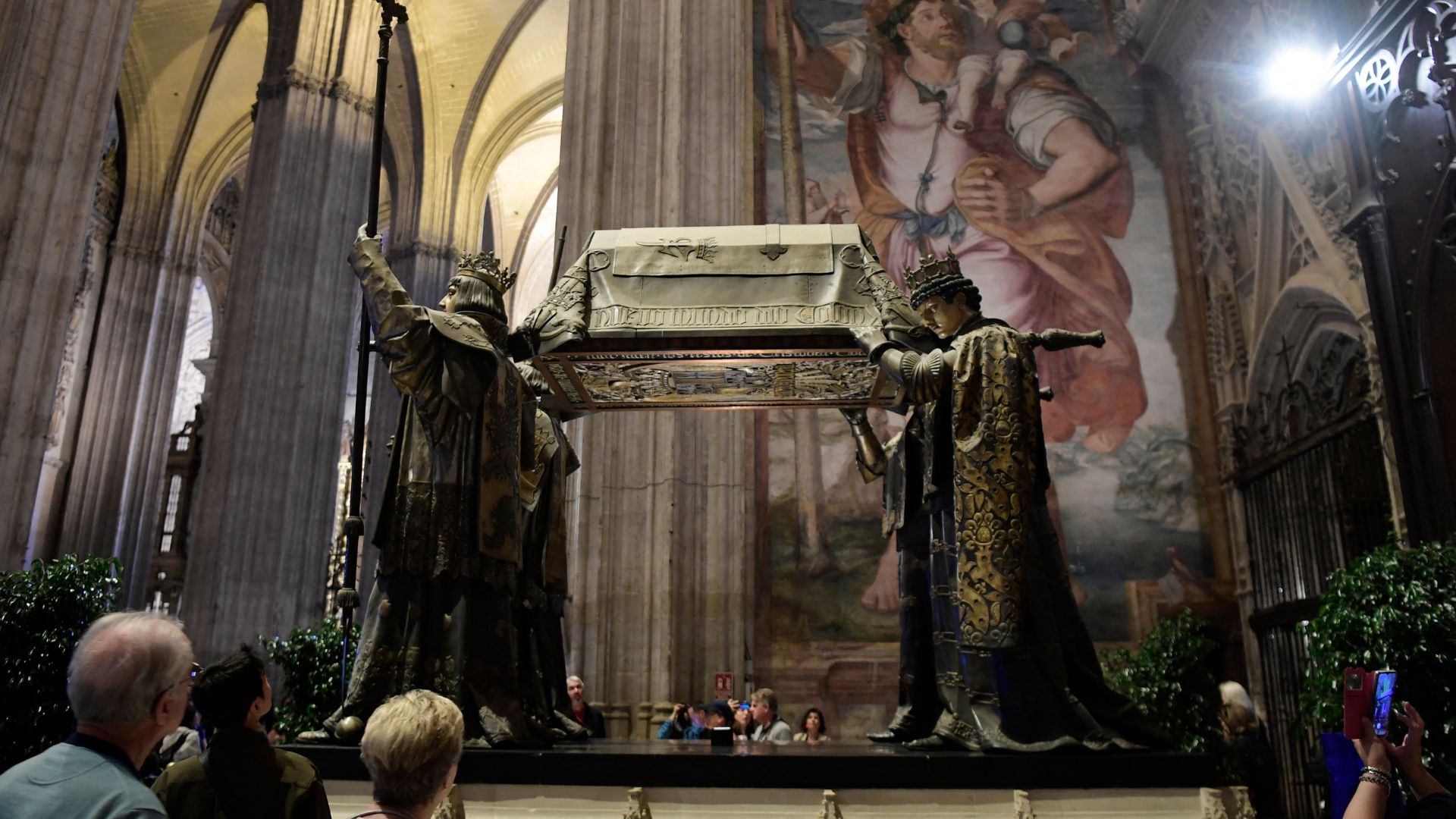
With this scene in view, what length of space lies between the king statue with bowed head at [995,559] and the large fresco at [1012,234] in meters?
5.63

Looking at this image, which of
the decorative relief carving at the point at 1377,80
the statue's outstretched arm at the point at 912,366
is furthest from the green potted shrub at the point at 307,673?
the decorative relief carving at the point at 1377,80

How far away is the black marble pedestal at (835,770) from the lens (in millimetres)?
3006

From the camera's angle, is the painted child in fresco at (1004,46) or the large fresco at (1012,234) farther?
the painted child in fresco at (1004,46)

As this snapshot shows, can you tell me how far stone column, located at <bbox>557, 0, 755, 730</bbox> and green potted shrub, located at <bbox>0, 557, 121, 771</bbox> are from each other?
305 cm

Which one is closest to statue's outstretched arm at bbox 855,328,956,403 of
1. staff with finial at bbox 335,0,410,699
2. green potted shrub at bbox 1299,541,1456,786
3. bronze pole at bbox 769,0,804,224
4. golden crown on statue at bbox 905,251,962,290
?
golden crown on statue at bbox 905,251,962,290

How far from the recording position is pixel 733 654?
7.68 m

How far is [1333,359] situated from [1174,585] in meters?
2.37

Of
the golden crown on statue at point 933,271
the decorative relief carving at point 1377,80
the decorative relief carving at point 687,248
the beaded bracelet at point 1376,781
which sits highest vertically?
the decorative relief carving at point 1377,80

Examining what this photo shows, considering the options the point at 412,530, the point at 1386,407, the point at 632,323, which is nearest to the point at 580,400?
the point at 632,323

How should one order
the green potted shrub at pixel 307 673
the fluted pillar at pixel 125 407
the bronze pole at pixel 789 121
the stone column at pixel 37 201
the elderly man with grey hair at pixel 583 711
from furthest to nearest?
the fluted pillar at pixel 125 407 → the bronze pole at pixel 789 121 → the green potted shrub at pixel 307 673 → the stone column at pixel 37 201 → the elderly man with grey hair at pixel 583 711

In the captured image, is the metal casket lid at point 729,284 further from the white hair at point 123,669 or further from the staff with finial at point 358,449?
the white hair at point 123,669

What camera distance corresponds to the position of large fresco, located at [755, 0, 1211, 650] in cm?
939

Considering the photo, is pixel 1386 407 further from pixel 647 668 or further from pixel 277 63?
pixel 277 63

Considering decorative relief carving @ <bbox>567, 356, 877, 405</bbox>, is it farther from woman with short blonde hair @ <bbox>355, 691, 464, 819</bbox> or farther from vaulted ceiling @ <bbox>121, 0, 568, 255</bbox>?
vaulted ceiling @ <bbox>121, 0, 568, 255</bbox>
